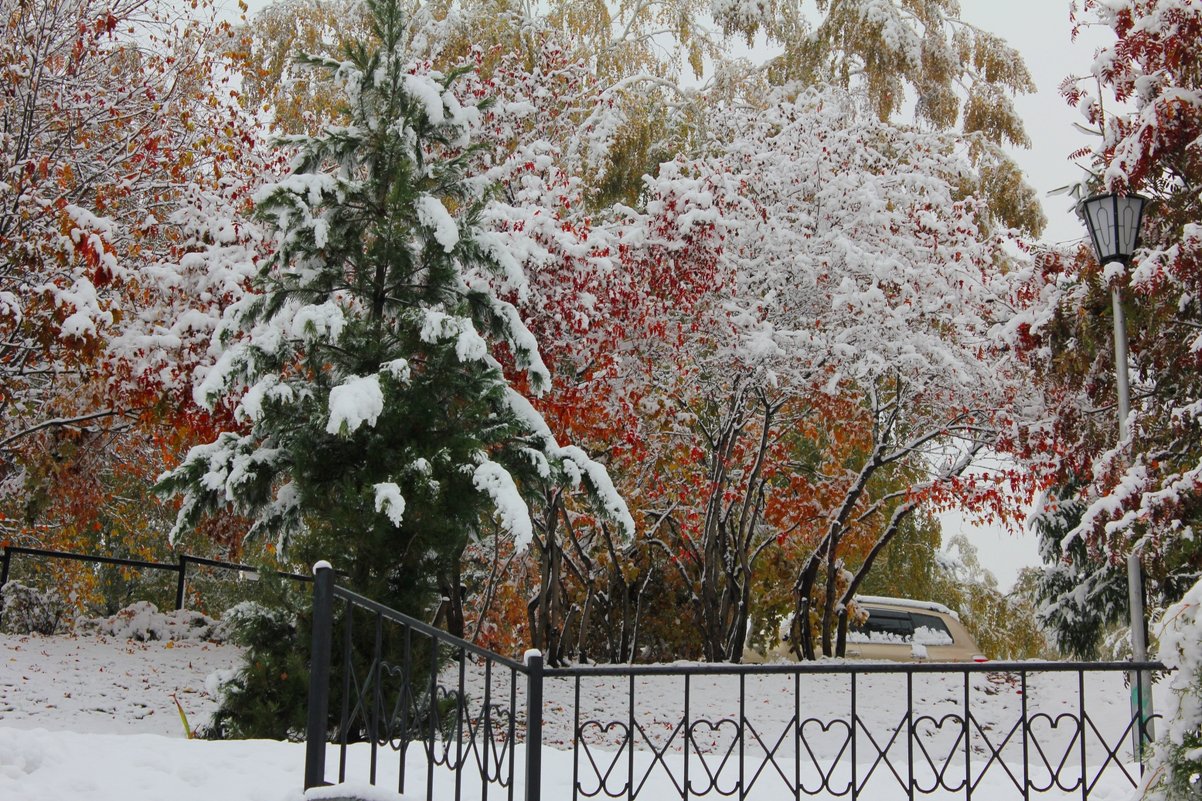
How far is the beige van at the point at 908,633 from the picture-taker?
605 inches

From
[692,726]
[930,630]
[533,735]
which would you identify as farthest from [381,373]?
[930,630]

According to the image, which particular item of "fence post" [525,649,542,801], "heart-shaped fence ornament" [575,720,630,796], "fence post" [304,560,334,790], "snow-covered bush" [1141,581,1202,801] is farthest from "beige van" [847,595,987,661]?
"snow-covered bush" [1141,581,1202,801]

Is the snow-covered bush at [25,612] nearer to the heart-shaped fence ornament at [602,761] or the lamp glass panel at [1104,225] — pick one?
the heart-shaped fence ornament at [602,761]

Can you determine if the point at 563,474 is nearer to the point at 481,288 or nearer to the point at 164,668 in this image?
the point at 481,288

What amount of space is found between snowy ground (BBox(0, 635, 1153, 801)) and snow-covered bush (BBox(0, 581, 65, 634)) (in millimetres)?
458

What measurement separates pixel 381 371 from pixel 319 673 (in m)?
3.45

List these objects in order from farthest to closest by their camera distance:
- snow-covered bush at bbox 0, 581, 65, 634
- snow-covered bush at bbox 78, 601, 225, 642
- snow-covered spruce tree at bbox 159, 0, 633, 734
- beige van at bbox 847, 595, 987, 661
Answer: beige van at bbox 847, 595, 987, 661
snow-covered bush at bbox 78, 601, 225, 642
snow-covered bush at bbox 0, 581, 65, 634
snow-covered spruce tree at bbox 159, 0, 633, 734

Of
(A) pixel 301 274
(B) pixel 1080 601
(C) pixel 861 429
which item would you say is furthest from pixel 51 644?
(B) pixel 1080 601

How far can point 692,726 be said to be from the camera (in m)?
5.06

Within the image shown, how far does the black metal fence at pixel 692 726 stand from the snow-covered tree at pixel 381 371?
73 cm

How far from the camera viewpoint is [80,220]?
29.6ft

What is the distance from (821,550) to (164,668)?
24.5 ft

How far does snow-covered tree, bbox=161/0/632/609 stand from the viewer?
7824mm

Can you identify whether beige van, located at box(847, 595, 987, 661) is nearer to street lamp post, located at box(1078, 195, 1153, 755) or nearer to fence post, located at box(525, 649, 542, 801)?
street lamp post, located at box(1078, 195, 1153, 755)
